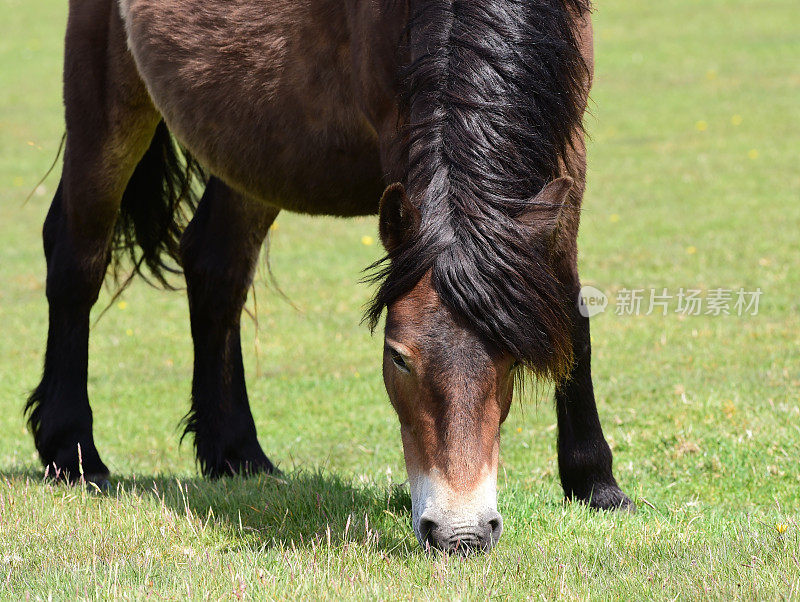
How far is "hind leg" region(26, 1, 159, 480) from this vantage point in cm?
536

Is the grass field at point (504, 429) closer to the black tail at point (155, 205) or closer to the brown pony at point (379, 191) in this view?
the brown pony at point (379, 191)

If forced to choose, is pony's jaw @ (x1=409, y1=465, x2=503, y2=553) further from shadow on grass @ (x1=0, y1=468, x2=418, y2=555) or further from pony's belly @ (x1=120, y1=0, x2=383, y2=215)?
pony's belly @ (x1=120, y1=0, x2=383, y2=215)

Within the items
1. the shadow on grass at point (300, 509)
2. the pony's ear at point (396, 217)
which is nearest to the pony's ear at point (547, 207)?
the pony's ear at point (396, 217)

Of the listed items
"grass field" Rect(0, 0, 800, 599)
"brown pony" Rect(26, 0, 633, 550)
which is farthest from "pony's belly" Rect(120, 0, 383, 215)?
"grass field" Rect(0, 0, 800, 599)

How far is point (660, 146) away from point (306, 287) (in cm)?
814

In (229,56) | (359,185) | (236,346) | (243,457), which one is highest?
(229,56)

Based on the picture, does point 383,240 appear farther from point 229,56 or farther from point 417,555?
point 229,56

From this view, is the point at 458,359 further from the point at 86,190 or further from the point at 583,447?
the point at 86,190

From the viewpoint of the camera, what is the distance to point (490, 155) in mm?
3225

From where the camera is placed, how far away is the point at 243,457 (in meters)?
5.59

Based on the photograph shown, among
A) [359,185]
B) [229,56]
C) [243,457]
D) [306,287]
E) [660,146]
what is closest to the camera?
[359,185]

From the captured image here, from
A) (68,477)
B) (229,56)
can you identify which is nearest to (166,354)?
(68,477)

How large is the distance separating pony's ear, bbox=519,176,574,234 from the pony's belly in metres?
1.18

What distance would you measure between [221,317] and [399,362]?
108 inches
